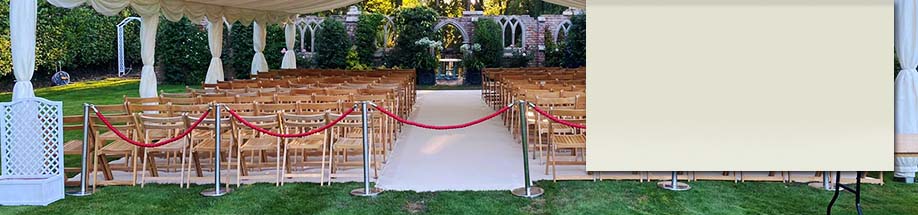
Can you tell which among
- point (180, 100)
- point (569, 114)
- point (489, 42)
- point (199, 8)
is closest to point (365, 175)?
point (569, 114)

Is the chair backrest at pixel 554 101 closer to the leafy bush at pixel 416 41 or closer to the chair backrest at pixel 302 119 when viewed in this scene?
the chair backrest at pixel 302 119

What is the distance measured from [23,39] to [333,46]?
51.9ft

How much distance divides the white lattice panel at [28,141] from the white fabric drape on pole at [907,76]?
6.66 m

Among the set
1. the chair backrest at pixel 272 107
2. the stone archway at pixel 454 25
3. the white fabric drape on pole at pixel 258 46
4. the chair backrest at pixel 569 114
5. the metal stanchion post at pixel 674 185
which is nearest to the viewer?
the metal stanchion post at pixel 674 185

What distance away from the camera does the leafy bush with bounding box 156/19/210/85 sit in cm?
2247

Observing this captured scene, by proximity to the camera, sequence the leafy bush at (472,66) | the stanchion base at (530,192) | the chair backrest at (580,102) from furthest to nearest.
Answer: the leafy bush at (472,66)
the chair backrest at (580,102)
the stanchion base at (530,192)

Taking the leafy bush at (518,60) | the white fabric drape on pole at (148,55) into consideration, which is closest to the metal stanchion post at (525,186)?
the white fabric drape on pole at (148,55)

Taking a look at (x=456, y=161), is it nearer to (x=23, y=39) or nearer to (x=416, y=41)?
(x=23, y=39)

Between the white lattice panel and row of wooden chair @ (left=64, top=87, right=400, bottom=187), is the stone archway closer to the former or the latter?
row of wooden chair @ (left=64, top=87, right=400, bottom=187)

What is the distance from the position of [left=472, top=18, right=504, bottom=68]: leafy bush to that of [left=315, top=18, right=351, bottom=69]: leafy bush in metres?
3.93

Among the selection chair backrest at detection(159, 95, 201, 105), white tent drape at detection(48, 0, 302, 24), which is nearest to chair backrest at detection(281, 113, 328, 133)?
chair backrest at detection(159, 95, 201, 105)

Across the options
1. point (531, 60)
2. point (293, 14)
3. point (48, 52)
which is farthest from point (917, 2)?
point (48, 52)

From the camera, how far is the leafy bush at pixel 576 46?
2139 cm

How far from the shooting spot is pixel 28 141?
18.5 feet
